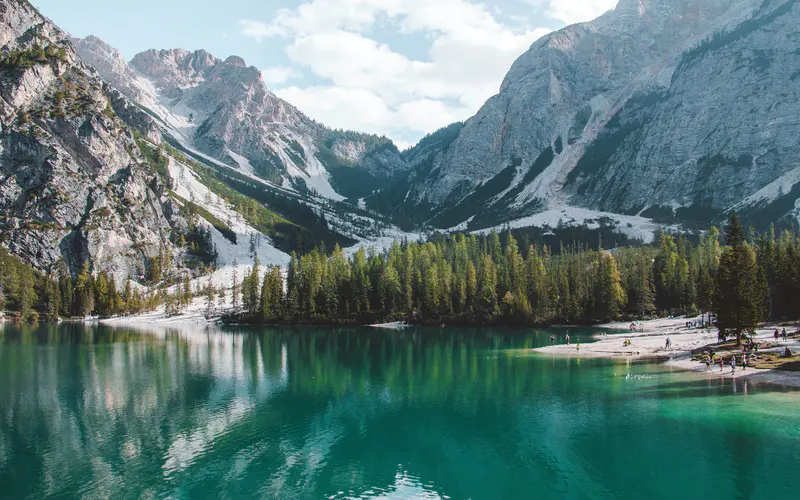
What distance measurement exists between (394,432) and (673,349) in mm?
53834

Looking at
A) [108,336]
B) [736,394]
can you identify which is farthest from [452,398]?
[108,336]

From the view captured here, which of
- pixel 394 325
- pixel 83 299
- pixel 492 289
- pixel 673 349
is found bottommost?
pixel 673 349

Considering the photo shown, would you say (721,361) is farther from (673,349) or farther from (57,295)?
(57,295)

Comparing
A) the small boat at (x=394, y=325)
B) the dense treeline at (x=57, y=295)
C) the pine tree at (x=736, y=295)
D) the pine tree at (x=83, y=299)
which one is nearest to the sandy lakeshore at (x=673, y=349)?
the pine tree at (x=736, y=295)

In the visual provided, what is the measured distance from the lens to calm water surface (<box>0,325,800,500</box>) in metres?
29.4

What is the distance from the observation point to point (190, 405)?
1893 inches

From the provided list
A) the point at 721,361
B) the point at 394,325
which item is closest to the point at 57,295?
the point at 394,325

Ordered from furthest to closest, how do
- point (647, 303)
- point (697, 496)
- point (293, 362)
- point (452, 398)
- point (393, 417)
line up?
point (647, 303) < point (293, 362) < point (452, 398) < point (393, 417) < point (697, 496)

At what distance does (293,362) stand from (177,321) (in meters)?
118

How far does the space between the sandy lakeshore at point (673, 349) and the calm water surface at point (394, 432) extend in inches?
139

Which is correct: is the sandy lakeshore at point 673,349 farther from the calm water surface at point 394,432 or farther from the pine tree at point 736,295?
the pine tree at point 736,295

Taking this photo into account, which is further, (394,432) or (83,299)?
(83,299)

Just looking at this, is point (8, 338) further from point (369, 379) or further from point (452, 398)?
point (452, 398)

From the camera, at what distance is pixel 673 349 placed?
7488 centimetres
